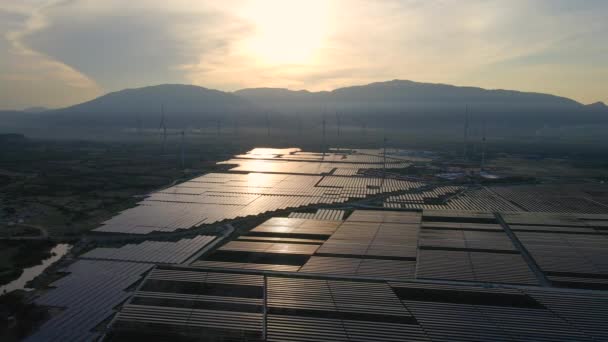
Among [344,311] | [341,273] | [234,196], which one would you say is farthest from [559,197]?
[344,311]

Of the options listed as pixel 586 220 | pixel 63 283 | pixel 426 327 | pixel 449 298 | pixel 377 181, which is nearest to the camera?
pixel 426 327

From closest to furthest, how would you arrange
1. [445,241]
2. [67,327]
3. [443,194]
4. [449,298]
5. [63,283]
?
[67,327] → [449,298] → [63,283] → [445,241] → [443,194]

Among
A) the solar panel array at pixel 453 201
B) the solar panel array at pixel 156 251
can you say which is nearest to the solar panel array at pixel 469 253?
the solar panel array at pixel 453 201

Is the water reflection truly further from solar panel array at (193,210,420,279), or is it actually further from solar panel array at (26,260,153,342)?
solar panel array at (193,210,420,279)

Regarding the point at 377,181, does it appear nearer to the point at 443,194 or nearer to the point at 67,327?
the point at 443,194

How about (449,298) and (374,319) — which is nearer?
(374,319)

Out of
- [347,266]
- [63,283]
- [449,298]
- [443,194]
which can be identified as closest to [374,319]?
[449,298]

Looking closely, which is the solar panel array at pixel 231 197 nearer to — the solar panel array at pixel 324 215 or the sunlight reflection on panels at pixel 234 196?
the sunlight reflection on panels at pixel 234 196

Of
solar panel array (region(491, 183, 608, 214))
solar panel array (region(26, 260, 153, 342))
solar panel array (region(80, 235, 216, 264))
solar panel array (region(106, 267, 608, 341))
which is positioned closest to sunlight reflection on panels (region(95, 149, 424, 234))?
solar panel array (region(80, 235, 216, 264))
